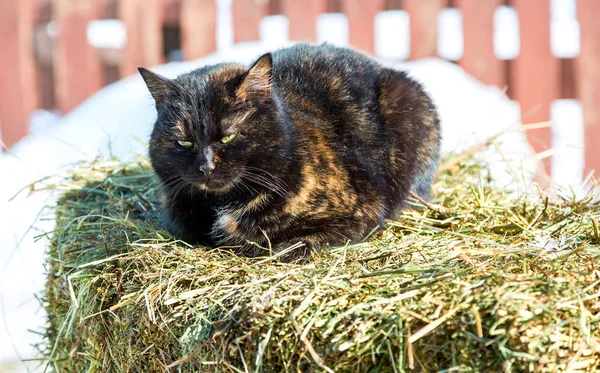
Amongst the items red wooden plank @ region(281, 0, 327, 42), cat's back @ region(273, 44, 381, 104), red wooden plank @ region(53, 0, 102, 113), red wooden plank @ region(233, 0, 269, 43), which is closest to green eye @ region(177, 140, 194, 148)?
cat's back @ region(273, 44, 381, 104)

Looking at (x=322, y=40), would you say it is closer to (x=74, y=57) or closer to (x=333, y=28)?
(x=333, y=28)

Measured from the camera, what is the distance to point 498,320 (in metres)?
1.61

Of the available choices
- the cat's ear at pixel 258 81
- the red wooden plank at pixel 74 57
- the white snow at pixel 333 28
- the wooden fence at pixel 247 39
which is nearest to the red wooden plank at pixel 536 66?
the wooden fence at pixel 247 39

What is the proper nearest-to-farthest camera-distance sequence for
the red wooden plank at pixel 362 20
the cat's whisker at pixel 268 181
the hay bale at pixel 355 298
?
the hay bale at pixel 355 298
the cat's whisker at pixel 268 181
the red wooden plank at pixel 362 20

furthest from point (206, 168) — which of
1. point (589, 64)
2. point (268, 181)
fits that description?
point (589, 64)

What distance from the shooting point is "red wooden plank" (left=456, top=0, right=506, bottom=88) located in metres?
5.59

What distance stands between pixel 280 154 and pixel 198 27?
12.5ft

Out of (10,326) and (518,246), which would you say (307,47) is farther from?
(10,326)

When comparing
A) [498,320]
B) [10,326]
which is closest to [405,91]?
[498,320]

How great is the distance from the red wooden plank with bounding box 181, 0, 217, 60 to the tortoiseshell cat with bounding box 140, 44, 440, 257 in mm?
3254

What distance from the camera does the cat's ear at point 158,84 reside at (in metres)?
2.40

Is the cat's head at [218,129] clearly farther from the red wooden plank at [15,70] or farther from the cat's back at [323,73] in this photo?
the red wooden plank at [15,70]

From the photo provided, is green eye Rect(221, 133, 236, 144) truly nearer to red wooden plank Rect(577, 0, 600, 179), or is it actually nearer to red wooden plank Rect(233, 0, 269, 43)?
red wooden plank Rect(233, 0, 269, 43)

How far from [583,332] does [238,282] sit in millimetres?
962
